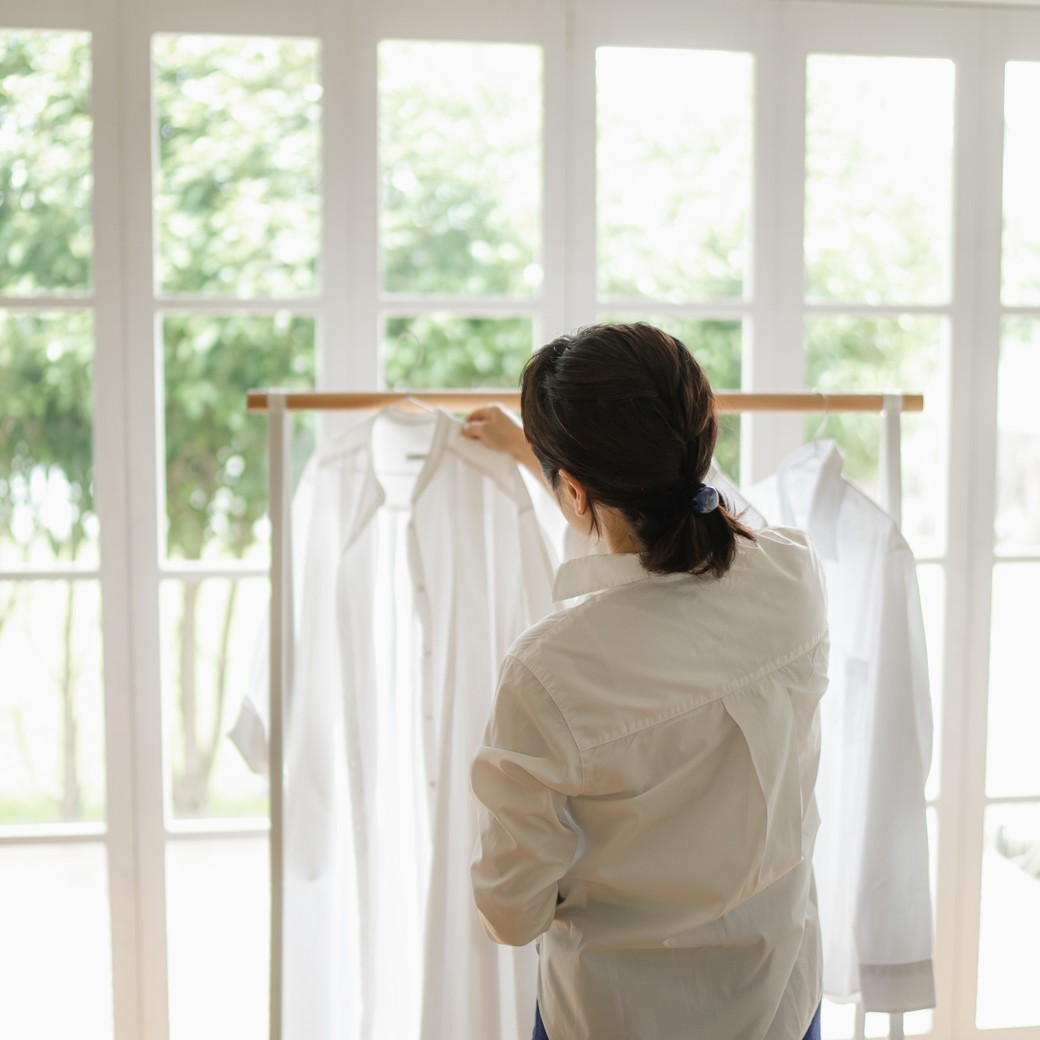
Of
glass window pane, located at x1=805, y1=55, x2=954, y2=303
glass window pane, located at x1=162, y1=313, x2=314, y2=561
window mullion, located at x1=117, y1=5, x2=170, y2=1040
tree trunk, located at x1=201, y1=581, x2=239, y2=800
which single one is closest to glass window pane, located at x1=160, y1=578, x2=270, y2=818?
tree trunk, located at x1=201, y1=581, x2=239, y2=800

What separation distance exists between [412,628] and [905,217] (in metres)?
3.44

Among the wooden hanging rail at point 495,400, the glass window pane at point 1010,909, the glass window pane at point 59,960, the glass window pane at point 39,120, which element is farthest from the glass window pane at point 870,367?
the glass window pane at point 59,960

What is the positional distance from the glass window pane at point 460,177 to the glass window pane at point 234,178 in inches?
14.8

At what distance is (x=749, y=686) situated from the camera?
90 centimetres

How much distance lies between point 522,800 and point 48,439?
3511 mm

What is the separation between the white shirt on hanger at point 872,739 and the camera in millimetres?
1336

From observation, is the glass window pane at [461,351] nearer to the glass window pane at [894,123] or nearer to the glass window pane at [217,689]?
the glass window pane at [217,689]

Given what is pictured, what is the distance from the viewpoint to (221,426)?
4.18 metres

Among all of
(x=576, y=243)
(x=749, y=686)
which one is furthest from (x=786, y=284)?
(x=749, y=686)

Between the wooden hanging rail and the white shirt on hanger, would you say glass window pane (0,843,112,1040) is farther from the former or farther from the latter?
the white shirt on hanger

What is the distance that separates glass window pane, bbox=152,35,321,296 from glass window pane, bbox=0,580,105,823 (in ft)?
4.92

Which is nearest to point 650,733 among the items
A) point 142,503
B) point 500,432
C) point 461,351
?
point 500,432

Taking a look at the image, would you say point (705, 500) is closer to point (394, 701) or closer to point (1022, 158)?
point (394, 701)

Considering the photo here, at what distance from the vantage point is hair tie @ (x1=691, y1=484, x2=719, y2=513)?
34.4 inches
